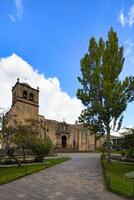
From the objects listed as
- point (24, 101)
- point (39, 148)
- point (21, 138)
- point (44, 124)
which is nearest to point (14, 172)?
point (21, 138)

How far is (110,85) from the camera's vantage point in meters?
23.7

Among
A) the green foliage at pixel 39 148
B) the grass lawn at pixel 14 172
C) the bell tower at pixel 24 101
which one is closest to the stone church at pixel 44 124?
the bell tower at pixel 24 101

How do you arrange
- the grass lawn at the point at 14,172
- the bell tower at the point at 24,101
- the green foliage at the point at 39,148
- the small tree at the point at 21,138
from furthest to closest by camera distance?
the bell tower at the point at 24,101
the green foliage at the point at 39,148
the small tree at the point at 21,138
the grass lawn at the point at 14,172

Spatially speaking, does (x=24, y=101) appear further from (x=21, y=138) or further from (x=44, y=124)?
(x=21, y=138)

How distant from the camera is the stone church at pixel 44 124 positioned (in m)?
48.1

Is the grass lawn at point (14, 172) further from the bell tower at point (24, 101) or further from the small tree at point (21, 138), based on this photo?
the bell tower at point (24, 101)

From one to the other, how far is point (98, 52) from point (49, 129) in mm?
33224

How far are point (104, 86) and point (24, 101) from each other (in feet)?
89.9

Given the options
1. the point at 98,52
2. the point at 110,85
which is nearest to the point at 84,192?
the point at 110,85

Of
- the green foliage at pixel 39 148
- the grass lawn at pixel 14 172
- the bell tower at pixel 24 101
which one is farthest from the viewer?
the bell tower at pixel 24 101

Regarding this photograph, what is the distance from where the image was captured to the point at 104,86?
23766 millimetres

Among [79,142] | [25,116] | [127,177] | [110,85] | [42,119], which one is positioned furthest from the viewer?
[79,142]

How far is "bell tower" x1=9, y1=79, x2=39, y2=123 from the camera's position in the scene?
47969 mm

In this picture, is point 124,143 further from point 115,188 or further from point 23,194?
point 23,194
